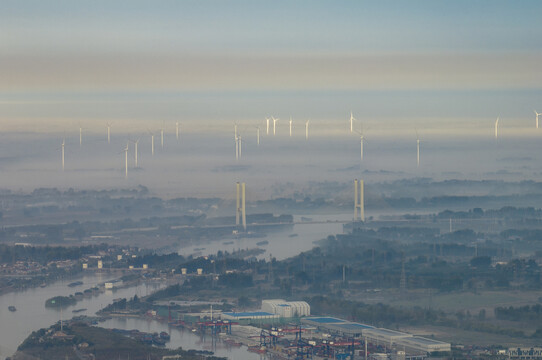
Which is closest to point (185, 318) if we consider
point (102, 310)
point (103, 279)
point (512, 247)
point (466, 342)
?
point (102, 310)

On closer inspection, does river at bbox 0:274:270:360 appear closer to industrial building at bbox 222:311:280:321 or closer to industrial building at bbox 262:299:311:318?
industrial building at bbox 222:311:280:321

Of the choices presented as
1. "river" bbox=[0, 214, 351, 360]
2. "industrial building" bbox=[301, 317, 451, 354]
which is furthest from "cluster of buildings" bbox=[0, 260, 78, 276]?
"industrial building" bbox=[301, 317, 451, 354]

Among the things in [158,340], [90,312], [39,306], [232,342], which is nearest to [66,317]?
[90,312]

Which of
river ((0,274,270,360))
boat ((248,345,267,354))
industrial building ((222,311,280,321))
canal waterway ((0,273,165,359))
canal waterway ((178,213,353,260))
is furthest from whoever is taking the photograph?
canal waterway ((178,213,353,260))

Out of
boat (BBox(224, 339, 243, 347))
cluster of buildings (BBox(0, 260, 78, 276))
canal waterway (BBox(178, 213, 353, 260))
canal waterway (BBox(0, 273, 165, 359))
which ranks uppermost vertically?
canal waterway (BBox(178, 213, 353, 260))

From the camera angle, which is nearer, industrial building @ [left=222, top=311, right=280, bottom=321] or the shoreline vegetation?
the shoreline vegetation

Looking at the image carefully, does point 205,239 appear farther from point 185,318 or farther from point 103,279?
point 185,318

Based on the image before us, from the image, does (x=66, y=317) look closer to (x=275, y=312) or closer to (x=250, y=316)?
(x=250, y=316)

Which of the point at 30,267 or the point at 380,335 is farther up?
the point at 30,267

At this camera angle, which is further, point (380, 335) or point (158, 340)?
point (158, 340)

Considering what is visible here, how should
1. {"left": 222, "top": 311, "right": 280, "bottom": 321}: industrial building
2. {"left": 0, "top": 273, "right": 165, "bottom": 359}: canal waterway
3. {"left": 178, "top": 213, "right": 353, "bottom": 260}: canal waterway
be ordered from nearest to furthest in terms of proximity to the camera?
{"left": 0, "top": 273, "right": 165, "bottom": 359}: canal waterway → {"left": 222, "top": 311, "right": 280, "bottom": 321}: industrial building → {"left": 178, "top": 213, "right": 353, "bottom": 260}: canal waterway
